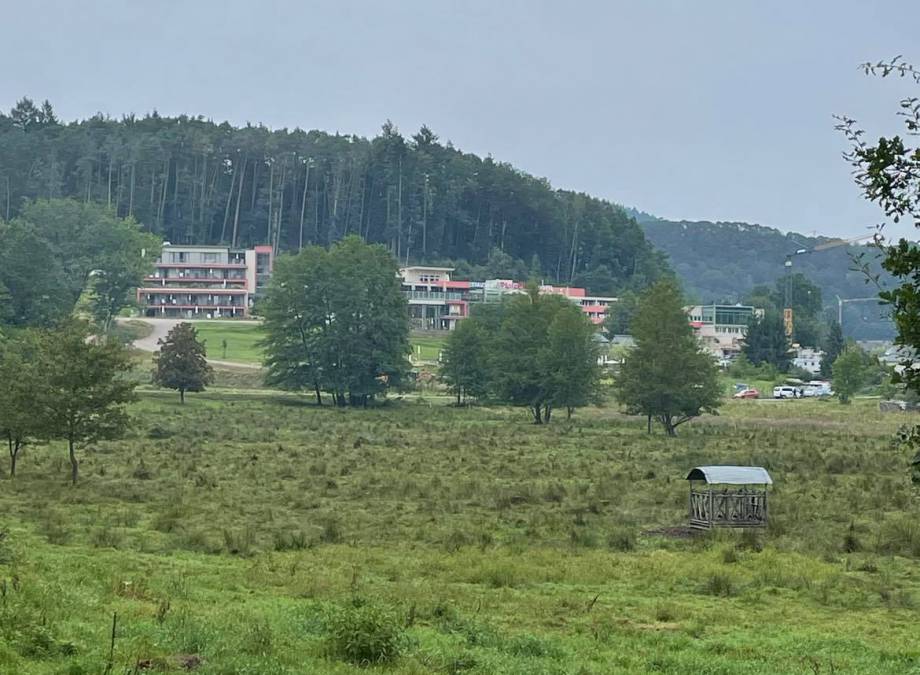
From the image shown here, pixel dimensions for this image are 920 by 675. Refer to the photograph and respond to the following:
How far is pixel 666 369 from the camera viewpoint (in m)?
67.5

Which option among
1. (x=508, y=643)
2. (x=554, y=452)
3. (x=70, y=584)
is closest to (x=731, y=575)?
(x=508, y=643)

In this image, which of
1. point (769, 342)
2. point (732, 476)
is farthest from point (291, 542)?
point (769, 342)

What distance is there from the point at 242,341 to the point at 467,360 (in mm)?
52754

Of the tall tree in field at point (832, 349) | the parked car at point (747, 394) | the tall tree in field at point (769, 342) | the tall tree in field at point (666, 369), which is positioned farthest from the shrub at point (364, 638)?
the tall tree in field at point (769, 342)

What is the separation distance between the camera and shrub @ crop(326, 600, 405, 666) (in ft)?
44.4

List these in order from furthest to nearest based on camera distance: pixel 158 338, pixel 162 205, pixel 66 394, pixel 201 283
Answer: pixel 162 205 < pixel 201 283 < pixel 158 338 < pixel 66 394

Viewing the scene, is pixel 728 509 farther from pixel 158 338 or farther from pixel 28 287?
pixel 158 338

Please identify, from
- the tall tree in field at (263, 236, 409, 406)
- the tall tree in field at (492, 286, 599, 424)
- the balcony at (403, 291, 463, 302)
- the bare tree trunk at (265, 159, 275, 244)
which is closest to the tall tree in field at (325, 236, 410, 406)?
the tall tree in field at (263, 236, 409, 406)

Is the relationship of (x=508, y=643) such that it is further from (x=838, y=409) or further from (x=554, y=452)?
(x=838, y=409)

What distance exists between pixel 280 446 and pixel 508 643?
3978 cm

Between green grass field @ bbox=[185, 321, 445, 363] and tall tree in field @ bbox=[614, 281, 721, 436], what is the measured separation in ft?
173

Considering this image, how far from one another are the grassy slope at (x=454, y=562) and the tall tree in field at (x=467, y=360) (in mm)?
41794

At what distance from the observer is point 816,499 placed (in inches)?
1396

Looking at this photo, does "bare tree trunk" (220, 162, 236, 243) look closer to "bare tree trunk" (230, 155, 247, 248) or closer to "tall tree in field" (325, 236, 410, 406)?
"bare tree trunk" (230, 155, 247, 248)
